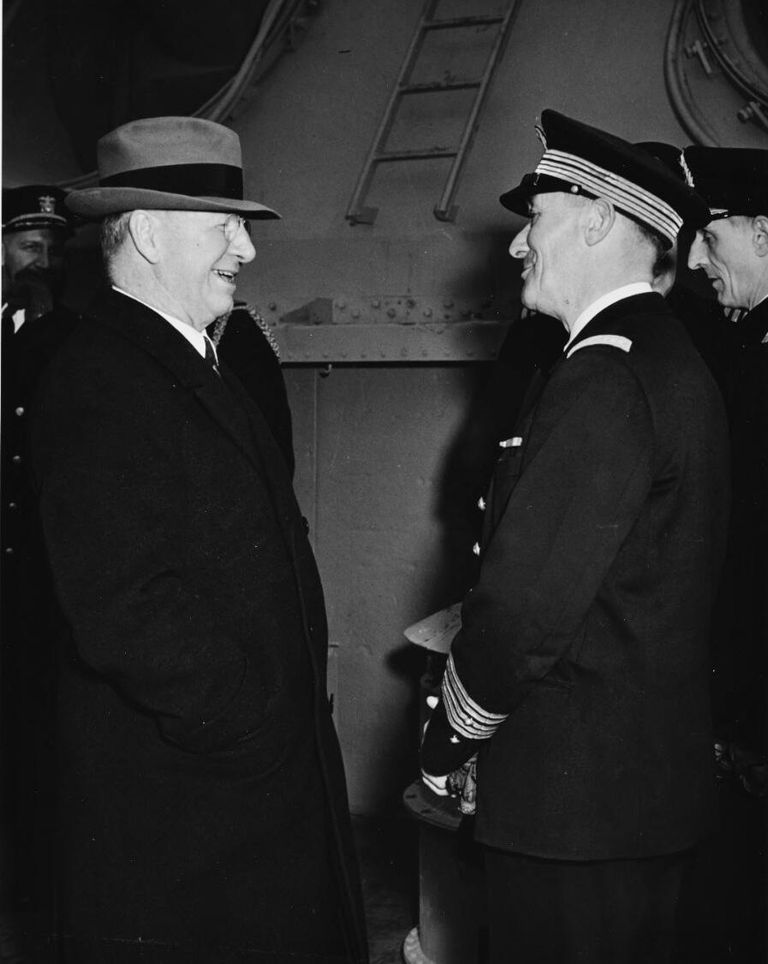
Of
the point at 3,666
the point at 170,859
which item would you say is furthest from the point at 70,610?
the point at 3,666

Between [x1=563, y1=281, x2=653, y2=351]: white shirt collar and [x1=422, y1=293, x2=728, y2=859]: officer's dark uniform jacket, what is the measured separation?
22 millimetres

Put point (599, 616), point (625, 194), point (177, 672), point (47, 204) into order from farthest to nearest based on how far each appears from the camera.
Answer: point (47, 204)
point (625, 194)
point (599, 616)
point (177, 672)

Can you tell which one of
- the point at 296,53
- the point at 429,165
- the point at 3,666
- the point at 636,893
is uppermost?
the point at 296,53

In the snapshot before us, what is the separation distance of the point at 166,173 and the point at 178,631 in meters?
0.91

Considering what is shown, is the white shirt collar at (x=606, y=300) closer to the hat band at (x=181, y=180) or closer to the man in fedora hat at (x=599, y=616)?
the man in fedora hat at (x=599, y=616)

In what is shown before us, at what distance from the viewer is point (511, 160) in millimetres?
3451

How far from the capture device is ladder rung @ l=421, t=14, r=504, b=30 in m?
3.58

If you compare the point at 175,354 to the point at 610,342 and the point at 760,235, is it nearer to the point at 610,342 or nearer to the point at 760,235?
the point at 610,342

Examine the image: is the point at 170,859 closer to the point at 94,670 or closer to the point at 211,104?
the point at 94,670

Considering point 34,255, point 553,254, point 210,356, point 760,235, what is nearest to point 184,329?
point 210,356

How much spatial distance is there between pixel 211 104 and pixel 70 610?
2.78 m

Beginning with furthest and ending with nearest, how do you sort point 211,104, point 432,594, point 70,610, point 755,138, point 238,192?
point 211,104 < point 432,594 < point 755,138 < point 238,192 < point 70,610

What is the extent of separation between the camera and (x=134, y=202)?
1.95m

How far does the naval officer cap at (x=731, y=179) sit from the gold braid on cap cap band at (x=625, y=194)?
0.74 m
